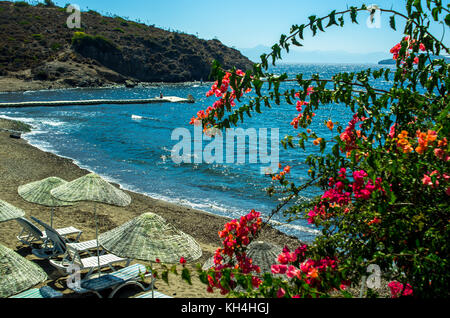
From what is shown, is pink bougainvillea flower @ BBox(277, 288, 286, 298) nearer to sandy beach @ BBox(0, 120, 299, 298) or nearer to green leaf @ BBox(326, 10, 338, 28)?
green leaf @ BBox(326, 10, 338, 28)

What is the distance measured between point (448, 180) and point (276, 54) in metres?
1.93

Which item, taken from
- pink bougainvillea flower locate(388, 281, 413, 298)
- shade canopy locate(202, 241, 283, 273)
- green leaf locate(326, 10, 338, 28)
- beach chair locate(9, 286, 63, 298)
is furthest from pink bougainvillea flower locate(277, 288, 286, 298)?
beach chair locate(9, 286, 63, 298)

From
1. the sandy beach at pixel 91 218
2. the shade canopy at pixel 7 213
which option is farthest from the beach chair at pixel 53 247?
the shade canopy at pixel 7 213

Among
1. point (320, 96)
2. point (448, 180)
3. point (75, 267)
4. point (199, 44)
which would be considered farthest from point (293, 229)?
point (199, 44)

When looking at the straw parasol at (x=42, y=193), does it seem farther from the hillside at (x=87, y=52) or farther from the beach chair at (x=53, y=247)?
the hillside at (x=87, y=52)

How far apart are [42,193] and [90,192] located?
6.32 feet

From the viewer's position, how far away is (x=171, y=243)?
257 inches

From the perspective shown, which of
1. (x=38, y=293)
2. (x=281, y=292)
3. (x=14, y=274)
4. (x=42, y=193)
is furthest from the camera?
(x=42, y=193)

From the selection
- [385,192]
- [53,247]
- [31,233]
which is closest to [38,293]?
[53,247]

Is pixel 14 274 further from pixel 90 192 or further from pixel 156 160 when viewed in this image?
pixel 156 160

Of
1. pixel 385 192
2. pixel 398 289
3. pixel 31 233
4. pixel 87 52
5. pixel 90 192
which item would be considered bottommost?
pixel 31 233

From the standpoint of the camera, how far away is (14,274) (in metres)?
4.69

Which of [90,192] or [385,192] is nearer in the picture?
[385,192]
